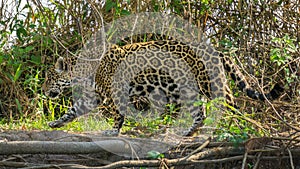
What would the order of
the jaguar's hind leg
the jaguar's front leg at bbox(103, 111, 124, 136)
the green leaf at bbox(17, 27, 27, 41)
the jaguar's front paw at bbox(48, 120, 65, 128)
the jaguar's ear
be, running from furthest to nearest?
the green leaf at bbox(17, 27, 27, 41) < the jaguar's ear < the jaguar's front paw at bbox(48, 120, 65, 128) < the jaguar's front leg at bbox(103, 111, 124, 136) < the jaguar's hind leg

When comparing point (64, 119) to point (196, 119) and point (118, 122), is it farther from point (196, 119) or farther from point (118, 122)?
point (196, 119)

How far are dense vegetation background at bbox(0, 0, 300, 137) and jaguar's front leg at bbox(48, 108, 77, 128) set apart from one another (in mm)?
154

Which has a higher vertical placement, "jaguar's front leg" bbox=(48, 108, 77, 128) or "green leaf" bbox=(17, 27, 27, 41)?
"green leaf" bbox=(17, 27, 27, 41)

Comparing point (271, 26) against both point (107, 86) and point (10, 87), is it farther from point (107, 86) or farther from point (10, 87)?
point (10, 87)

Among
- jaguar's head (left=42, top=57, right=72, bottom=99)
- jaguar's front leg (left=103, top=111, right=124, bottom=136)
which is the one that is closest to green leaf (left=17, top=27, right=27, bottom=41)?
jaguar's head (left=42, top=57, right=72, bottom=99)

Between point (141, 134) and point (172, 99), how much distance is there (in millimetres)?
1091

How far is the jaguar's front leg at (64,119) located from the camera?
6727mm

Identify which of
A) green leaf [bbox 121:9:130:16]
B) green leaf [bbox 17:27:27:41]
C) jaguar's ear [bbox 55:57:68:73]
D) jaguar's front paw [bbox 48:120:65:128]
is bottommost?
jaguar's front paw [bbox 48:120:65:128]

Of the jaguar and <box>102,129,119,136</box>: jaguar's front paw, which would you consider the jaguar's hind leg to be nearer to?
the jaguar

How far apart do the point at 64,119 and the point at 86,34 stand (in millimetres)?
1624

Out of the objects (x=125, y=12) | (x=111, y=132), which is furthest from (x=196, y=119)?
(x=125, y=12)

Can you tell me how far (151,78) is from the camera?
22.9 feet

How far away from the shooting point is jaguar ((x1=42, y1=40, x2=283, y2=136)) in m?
6.59

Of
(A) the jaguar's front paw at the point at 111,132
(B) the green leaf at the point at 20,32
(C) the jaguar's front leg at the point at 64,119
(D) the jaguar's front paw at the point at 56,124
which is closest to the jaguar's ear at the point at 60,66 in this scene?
(C) the jaguar's front leg at the point at 64,119
